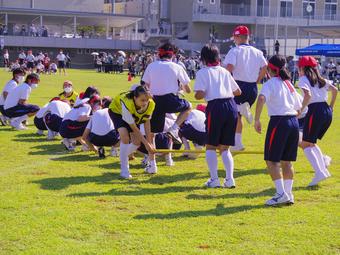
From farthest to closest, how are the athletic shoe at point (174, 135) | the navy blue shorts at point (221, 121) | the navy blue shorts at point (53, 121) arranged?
1. the navy blue shorts at point (53, 121)
2. the athletic shoe at point (174, 135)
3. the navy blue shorts at point (221, 121)

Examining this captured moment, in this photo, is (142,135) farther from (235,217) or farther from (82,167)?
(235,217)

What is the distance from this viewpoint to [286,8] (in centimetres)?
6450

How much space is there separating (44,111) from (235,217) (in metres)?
6.58

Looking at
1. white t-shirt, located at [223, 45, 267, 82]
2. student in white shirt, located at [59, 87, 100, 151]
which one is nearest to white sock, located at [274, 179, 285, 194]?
white t-shirt, located at [223, 45, 267, 82]

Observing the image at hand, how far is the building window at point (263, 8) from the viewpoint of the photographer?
208 ft

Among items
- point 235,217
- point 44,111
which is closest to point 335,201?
point 235,217

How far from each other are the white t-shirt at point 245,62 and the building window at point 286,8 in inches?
2213

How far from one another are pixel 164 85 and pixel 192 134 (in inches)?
64.0

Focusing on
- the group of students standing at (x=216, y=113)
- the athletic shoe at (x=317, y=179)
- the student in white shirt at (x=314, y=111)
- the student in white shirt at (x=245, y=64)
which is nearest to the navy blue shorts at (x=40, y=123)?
the group of students standing at (x=216, y=113)

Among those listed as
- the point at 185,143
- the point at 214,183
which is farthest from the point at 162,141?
the point at 214,183

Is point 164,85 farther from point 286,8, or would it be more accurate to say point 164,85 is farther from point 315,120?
point 286,8

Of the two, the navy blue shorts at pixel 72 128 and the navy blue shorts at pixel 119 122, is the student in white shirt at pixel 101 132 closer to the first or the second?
the navy blue shorts at pixel 72 128

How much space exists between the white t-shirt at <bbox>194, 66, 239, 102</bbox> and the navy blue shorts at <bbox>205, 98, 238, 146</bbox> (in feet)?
0.26

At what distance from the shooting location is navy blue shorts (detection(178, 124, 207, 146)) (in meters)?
10.1
